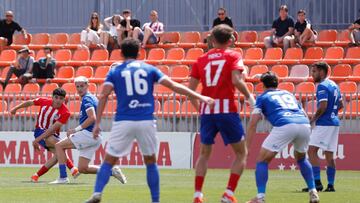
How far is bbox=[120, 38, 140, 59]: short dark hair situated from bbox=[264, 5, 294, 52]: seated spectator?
16284 millimetres

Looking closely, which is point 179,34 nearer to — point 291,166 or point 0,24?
point 0,24

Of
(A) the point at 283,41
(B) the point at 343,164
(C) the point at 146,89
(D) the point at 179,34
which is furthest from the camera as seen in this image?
(D) the point at 179,34

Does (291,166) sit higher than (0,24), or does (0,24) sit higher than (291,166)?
(0,24)

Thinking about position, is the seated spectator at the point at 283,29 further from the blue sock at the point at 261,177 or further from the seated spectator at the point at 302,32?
the blue sock at the point at 261,177

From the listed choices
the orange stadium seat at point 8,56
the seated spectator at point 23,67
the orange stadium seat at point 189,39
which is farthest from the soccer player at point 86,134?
the orange stadium seat at point 8,56

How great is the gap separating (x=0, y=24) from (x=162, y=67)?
6163 millimetres

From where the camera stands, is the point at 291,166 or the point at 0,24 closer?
the point at 291,166

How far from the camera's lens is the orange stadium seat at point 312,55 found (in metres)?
29.4

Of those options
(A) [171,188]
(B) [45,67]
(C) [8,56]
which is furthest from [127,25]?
(A) [171,188]

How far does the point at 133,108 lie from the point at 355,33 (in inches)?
658

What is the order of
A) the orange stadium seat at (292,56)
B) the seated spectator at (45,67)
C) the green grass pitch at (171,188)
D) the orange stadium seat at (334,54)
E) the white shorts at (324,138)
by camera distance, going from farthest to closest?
1. the seated spectator at (45,67)
2. the orange stadium seat at (292,56)
3. the orange stadium seat at (334,54)
4. the white shorts at (324,138)
5. the green grass pitch at (171,188)

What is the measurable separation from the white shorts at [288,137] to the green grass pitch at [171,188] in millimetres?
897

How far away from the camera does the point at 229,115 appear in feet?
48.6

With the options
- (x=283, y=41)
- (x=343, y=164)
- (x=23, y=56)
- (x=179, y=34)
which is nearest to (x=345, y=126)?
(x=343, y=164)
